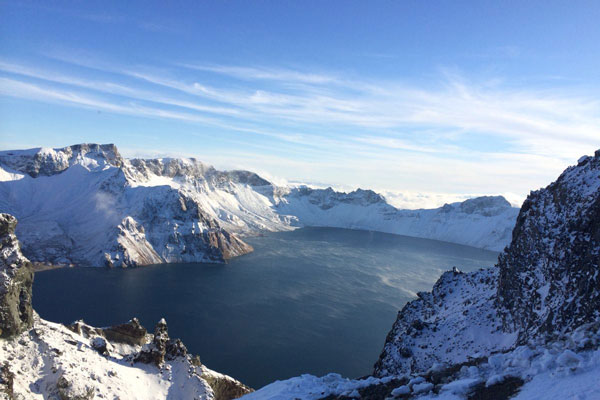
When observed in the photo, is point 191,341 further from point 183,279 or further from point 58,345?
point 183,279

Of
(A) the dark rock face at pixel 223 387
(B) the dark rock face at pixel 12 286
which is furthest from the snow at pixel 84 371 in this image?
(A) the dark rock face at pixel 223 387

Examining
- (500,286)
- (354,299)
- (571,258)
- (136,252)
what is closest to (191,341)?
(354,299)

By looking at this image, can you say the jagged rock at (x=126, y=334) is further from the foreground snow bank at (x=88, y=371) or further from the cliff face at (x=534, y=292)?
the cliff face at (x=534, y=292)

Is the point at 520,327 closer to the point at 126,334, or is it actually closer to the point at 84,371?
the point at 84,371

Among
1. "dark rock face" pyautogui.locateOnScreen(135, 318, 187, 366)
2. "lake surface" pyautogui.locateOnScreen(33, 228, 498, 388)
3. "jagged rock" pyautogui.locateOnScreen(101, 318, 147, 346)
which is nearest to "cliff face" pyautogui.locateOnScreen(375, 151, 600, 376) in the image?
"dark rock face" pyautogui.locateOnScreen(135, 318, 187, 366)

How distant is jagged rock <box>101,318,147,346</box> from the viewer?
49.7m

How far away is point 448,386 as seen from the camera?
41.8ft

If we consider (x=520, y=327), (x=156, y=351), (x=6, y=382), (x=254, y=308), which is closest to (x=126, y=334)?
(x=156, y=351)

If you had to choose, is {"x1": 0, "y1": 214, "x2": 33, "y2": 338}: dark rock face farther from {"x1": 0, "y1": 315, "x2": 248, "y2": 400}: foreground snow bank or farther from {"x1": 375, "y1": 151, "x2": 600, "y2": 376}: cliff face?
{"x1": 375, "y1": 151, "x2": 600, "y2": 376}: cliff face

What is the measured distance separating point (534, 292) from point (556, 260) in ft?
15.4

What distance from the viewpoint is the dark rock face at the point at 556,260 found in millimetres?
27391

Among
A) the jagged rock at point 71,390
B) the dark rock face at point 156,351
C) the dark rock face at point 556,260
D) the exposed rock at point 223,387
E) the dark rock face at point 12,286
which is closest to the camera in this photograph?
the dark rock face at point 556,260

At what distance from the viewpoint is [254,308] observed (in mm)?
119938

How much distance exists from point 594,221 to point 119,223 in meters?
210
